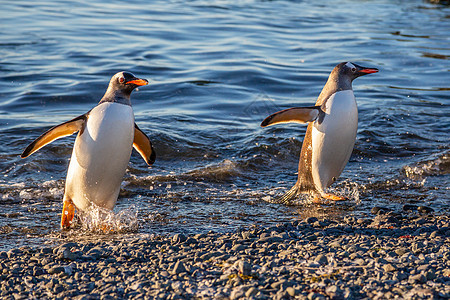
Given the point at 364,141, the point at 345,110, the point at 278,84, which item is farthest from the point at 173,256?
the point at 278,84

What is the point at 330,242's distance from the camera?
5031 mm

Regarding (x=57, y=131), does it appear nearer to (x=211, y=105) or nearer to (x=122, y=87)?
(x=122, y=87)

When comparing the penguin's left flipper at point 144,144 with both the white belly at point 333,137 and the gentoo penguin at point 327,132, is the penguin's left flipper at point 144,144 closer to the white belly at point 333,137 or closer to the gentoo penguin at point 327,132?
the gentoo penguin at point 327,132

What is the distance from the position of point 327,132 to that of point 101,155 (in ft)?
7.92

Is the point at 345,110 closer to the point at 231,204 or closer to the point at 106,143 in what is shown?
the point at 231,204

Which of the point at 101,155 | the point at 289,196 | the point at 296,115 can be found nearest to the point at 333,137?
the point at 296,115

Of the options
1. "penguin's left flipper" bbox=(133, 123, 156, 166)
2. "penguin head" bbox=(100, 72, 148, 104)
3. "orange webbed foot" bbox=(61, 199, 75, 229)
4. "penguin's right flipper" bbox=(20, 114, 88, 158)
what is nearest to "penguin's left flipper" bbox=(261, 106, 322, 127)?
"penguin's left flipper" bbox=(133, 123, 156, 166)

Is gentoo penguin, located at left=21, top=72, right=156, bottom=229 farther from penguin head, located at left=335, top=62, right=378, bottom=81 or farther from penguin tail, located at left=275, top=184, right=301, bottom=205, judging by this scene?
penguin head, located at left=335, top=62, right=378, bottom=81

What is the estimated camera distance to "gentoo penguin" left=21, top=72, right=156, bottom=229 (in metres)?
5.80

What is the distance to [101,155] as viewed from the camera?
5.86 metres

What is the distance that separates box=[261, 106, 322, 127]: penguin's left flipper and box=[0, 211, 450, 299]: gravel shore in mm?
1425

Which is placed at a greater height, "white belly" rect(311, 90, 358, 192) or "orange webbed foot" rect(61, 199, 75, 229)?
"white belly" rect(311, 90, 358, 192)

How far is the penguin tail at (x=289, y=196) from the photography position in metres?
6.83

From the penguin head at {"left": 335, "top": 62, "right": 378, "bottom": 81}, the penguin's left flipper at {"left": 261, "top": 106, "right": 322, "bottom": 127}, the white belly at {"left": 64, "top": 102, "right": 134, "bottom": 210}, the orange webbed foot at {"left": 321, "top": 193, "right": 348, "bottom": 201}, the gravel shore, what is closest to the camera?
the gravel shore
